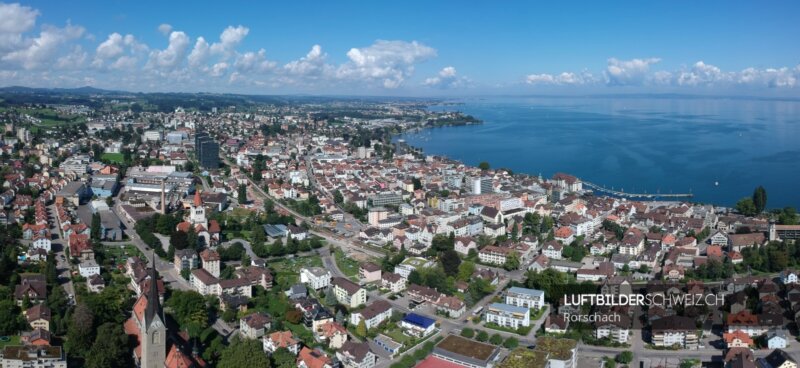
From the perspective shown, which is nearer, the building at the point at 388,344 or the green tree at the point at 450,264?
the building at the point at 388,344

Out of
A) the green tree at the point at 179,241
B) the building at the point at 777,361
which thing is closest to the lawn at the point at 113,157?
the green tree at the point at 179,241

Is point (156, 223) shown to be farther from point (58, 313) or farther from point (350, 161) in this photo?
point (350, 161)

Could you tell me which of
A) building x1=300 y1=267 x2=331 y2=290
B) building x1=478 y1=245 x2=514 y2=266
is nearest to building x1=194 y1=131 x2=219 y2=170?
building x1=300 y1=267 x2=331 y2=290

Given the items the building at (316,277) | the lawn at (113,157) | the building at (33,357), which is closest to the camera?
the building at (33,357)

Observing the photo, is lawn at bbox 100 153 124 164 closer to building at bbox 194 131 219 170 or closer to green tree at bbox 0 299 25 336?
building at bbox 194 131 219 170

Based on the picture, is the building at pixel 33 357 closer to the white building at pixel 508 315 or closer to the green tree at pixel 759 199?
the white building at pixel 508 315

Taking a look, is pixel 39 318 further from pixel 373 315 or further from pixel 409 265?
pixel 409 265

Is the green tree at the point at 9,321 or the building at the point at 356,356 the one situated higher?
the green tree at the point at 9,321
